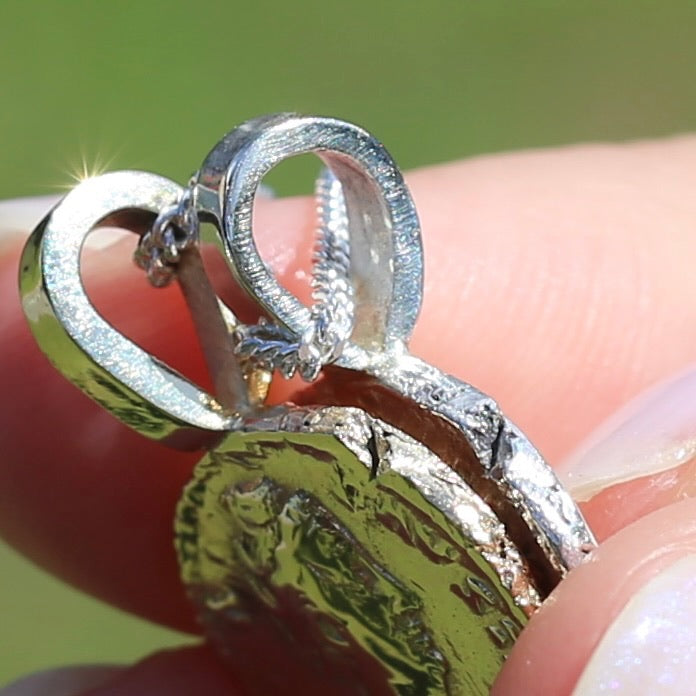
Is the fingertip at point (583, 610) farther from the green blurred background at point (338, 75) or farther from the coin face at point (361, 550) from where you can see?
the green blurred background at point (338, 75)

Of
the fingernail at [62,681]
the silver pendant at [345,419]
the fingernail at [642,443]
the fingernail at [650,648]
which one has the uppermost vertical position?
the silver pendant at [345,419]

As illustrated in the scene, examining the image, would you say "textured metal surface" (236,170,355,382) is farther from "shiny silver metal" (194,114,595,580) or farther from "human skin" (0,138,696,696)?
"human skin" (0,138,696,696)

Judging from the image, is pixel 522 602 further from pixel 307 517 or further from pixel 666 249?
pixel 666 249

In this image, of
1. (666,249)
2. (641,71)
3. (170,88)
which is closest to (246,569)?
(666,249)

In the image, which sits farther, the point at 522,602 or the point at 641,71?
the point at 641,71

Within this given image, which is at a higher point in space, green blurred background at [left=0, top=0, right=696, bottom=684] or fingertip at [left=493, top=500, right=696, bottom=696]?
green blurred background at [left=0, top=0, right=696, bottom=684]

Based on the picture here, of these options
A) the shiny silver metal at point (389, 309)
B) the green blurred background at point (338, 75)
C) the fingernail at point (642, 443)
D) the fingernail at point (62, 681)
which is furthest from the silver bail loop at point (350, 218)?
the green blurred background at point (338, 75)

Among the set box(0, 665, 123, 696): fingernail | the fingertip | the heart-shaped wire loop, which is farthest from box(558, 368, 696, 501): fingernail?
box(0, 665, 123, 696): fingernail

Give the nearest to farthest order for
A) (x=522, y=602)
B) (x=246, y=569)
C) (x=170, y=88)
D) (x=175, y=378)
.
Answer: (x=522, y=602), (x=175, y=378), (x=246, y=569), (x=170, y=88)
